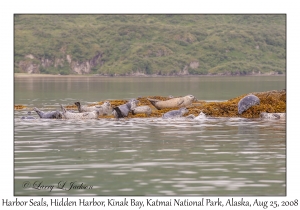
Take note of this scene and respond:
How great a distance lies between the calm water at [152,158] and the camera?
55.0 feet

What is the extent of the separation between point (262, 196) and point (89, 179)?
460cm

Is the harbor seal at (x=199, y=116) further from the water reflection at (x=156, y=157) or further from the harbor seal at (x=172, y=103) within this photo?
the harbor seal at (x=172, y=103)

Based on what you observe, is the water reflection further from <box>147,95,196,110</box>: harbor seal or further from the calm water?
<box>147,95,196,110</box>: harbor seal

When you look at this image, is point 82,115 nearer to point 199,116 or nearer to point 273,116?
point 199,116

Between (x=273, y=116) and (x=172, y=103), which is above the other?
(x=172, y=103)

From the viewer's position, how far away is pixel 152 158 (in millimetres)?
21328

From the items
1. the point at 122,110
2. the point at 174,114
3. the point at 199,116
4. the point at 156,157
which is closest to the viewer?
the point at 156,157

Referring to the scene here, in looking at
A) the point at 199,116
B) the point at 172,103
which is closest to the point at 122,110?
the point at 199,116

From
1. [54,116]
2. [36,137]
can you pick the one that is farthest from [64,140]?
[54,116]

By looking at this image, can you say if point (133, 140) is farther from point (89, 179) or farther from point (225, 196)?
point (225, 196)

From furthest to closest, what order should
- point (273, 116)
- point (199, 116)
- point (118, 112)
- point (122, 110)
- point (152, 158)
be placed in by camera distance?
point (122, 110)
point (118, 112)
point (199, 116)
point (273, 116)
point (152, 158)

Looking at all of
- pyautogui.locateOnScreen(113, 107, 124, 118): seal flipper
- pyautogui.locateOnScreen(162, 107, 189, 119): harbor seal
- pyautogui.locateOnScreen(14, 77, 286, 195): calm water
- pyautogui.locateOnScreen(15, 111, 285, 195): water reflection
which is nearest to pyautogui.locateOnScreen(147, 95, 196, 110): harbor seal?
pyautogui.locateOnScreen(162, 107, 189, 119): harbor seal

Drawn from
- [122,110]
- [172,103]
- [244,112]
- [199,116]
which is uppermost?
[172,103]

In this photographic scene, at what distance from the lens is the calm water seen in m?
16.8
